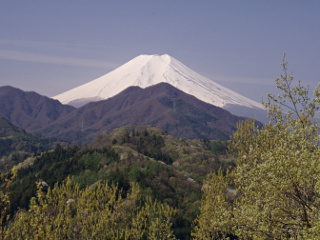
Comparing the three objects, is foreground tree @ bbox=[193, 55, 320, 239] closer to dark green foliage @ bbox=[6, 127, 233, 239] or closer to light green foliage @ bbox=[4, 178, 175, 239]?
light green foliage @ bbox=[4, 178, 175, 239]

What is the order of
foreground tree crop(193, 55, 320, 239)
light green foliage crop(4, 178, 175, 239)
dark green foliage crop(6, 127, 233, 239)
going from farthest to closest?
dark green foliage crop(6, 127, 233, 239) < light green foliage crop(4, 178, 175, 239) < foreground tree crop(193, 55, 320, 239)

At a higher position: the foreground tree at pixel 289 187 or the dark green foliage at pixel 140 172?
the foreground tree at pixel 289 187

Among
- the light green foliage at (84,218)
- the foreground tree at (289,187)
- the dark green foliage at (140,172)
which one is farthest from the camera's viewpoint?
the dark green foliage at (140,172)

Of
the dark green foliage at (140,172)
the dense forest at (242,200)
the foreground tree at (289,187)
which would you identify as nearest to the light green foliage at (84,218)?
the dense forest at (242,200)

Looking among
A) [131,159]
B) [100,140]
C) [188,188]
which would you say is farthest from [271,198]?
[100,140]

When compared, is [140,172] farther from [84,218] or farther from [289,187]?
[289,187]

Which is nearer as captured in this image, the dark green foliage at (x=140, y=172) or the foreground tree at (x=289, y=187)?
A: the foreground tree at (x=289, y=187)

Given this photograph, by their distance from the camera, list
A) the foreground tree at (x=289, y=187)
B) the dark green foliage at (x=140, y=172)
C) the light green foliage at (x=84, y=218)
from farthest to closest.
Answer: the dark green foliage at (x=140, y=172) → the light green foliage at (x=84, y=218) → the foreground tree at (x=289, y=187)

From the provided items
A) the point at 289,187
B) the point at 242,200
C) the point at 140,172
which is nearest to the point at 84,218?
the point at 242,200

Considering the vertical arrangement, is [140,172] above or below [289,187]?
below

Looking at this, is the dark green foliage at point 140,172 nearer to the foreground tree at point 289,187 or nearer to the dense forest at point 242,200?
the dense forest at point 242,200

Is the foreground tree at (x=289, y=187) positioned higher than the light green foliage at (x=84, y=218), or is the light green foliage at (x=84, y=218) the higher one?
the foreground tree at (x=289, y=187)

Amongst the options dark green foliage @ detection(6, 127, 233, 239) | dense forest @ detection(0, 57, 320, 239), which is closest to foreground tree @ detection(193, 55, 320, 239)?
dense forest @ detection(0, 57, 320, 239)

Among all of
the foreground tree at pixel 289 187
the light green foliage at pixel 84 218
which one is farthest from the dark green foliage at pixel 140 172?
the foreground tree at pixel 289 187
